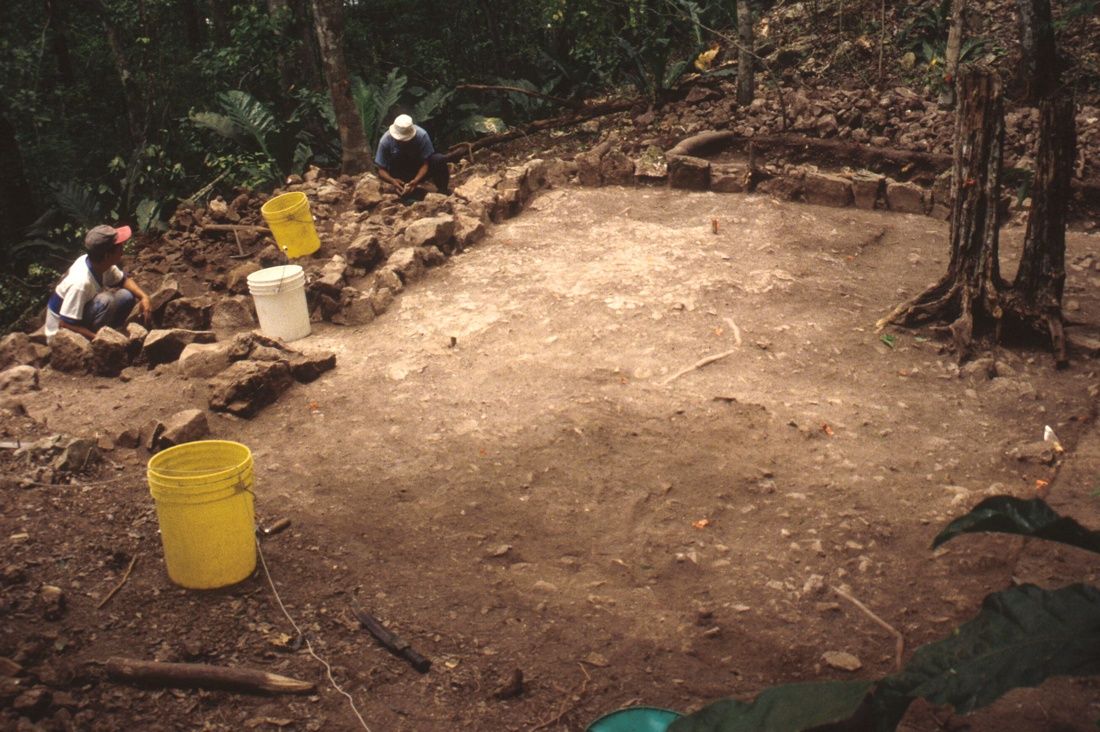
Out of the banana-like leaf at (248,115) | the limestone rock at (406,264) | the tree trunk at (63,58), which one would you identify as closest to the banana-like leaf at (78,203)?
the banana-like leaf at (248,115)

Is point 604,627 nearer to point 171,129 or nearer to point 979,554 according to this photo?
point 979,554

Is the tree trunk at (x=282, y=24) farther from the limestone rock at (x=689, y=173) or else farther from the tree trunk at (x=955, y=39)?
the tree trunk at (x=955, y=39)

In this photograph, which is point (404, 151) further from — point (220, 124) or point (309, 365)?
point (309, 365)

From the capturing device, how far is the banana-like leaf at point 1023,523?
2.22 m

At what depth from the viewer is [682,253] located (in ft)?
23.4

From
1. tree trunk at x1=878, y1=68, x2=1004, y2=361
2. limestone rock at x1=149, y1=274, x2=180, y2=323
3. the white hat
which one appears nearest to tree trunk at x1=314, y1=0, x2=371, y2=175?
the white hat

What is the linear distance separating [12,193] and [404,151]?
16.5 feet

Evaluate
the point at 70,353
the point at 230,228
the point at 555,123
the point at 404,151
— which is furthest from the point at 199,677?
the point at 555,123

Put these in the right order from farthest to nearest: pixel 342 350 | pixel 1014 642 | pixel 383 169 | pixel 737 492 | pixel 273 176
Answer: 1. pixel 273 176
2. pixel 383 169
3. pixel 342 350
4. pixel 737 492
5. pixel 1014 642

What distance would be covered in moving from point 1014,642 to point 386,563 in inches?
95.4

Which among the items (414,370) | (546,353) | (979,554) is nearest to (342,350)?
(414,370)

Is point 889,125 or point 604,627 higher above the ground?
point 889,125

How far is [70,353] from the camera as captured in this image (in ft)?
18.6

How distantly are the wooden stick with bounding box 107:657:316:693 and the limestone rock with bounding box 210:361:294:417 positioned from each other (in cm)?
219
